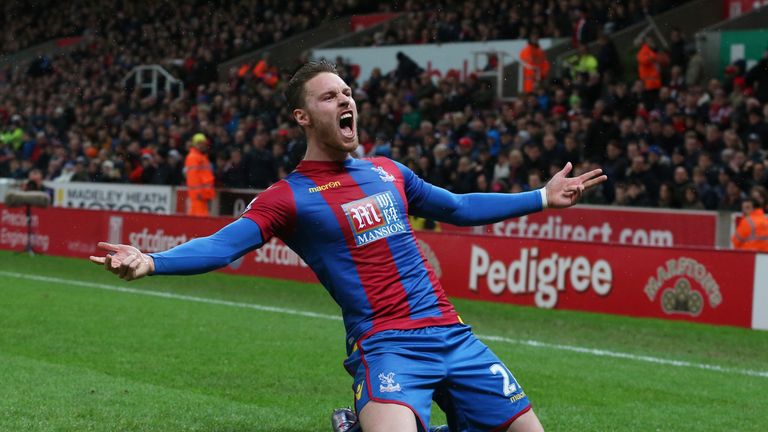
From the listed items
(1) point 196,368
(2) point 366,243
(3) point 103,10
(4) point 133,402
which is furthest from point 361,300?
(3) point 103,10

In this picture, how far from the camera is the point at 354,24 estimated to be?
35.7 meters

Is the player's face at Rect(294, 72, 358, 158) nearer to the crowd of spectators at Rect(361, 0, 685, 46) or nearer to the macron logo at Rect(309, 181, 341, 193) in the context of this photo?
the macron logo at Rect(309, 181, 341, 193)

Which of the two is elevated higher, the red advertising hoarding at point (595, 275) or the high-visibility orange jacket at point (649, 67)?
the high-visibility orange jacket at point (649, 67)

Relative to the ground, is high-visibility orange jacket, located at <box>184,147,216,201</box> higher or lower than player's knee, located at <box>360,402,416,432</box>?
higher

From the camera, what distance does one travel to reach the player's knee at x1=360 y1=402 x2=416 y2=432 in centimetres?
443

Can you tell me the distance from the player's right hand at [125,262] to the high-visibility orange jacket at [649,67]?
18.3 m

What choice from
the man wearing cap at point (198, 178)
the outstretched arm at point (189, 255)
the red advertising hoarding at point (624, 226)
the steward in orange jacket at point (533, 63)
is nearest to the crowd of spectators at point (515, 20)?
the steward in orange jacket at point (533, 63)

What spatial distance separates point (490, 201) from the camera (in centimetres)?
525

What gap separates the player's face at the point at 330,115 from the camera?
4.92 meters

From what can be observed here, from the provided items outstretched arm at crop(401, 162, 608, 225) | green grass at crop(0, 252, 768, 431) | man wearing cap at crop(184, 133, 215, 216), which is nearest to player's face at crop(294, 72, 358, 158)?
outstretched arm at crop(401, 162, 608, 225)

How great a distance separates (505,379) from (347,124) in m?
1.26

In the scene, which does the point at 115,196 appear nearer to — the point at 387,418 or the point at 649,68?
the point at 649,68

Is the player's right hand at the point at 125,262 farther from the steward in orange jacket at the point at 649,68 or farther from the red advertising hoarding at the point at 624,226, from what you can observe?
the steward in orange jacket at the point at 649,68

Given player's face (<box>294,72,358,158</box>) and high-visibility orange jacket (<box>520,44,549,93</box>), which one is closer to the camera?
player's face (<box>294,72,358,158</box>)
